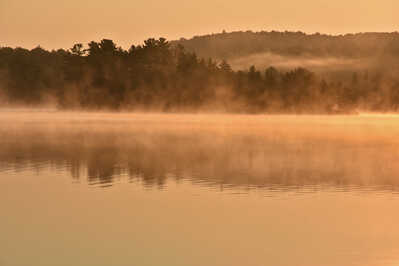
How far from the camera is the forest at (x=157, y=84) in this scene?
5915 inches

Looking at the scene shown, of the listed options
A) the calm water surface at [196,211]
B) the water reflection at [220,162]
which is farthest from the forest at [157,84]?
the calm water surface at [196,211]

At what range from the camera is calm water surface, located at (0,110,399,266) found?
17.3 metres

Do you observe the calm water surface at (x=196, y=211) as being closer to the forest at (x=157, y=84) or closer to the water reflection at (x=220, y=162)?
the water reflection at (x=220, y=162)

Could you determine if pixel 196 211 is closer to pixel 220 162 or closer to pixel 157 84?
pixel 220 162

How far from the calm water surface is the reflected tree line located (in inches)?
3.7

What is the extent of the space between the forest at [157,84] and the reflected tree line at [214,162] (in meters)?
91.2

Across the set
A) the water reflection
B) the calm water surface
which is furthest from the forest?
the calm water surface

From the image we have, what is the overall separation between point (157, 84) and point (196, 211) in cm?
12748

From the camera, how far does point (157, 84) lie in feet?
491

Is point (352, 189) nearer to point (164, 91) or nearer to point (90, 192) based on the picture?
point (90, 192)

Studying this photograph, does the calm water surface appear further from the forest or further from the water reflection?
the forest

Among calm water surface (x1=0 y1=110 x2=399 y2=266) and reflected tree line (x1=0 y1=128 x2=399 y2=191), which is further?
reflected tree line (x1=0 y1=128 x2=399 y2=191)

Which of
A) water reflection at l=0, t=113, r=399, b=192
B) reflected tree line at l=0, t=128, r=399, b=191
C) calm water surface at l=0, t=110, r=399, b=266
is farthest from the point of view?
reflected tree line at l=0, t=128, r=399, b=191

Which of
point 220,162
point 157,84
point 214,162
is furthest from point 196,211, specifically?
point 157,84
